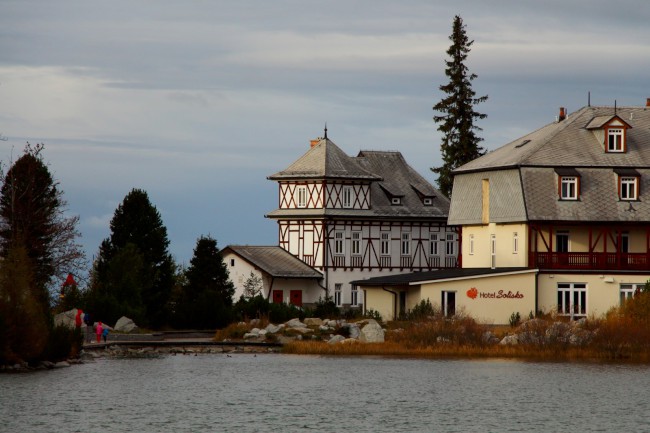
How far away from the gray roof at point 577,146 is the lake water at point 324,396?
20.4 metres

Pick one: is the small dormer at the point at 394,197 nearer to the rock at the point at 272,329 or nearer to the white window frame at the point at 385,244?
the white window frame at the point at 385,244

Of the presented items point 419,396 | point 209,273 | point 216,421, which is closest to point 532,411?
point 419,396

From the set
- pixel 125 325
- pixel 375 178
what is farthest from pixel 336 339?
pixel 375 178

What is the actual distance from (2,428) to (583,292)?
44527mm

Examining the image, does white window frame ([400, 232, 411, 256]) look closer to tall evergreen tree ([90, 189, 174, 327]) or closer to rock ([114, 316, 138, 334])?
tall evergreen tree ([90, 189, 174, 327])

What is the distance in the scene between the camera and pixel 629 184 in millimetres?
79500

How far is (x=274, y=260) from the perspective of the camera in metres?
92.5

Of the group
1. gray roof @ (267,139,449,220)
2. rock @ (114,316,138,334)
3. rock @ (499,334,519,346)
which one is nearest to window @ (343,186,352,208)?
Answer: gray roof @ (267,139,449,220)

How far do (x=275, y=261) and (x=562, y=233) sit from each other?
67.6 feet

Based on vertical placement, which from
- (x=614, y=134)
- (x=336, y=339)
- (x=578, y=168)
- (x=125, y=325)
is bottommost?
(x=336, y=339)

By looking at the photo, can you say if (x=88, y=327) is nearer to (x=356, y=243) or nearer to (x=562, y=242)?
(x=562, y=242)

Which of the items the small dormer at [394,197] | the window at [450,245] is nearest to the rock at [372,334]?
the small dormer at [394,197]

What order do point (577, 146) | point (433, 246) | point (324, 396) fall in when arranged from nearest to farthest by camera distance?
1. point (324, 396)
2. point (577, 146)
3. point (433, 246)

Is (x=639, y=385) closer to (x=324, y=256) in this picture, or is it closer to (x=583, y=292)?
(x=583, y=292)
